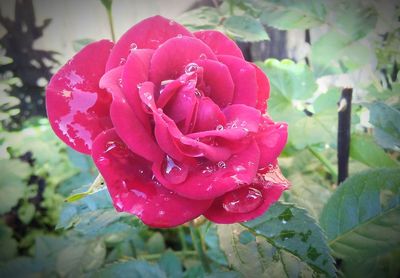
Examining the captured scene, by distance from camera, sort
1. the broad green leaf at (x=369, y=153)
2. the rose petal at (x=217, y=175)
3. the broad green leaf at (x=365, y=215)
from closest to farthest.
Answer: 1. the rose petal at (x=217, y=175)
2. the broad green leaf at (x=365, y=215)
3. the broad green leaf at (x=369, y=153)

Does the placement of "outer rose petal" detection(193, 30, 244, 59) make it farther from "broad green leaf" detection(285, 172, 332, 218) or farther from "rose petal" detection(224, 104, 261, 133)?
"broad green leaf" detection(285, 172, 332, 218)

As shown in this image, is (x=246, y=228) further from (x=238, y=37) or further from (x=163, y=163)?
(x=238, y=37)

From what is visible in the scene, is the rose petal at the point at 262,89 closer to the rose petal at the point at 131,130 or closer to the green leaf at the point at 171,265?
the rose petal at the point at 131,130

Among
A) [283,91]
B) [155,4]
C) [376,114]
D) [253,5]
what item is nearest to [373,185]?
[376,114]

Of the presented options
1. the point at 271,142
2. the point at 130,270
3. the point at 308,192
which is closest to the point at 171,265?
the point at 130,270

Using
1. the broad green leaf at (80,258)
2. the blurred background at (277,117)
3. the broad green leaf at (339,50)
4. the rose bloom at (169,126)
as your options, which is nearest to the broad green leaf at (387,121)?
the blurred background at (277,117)

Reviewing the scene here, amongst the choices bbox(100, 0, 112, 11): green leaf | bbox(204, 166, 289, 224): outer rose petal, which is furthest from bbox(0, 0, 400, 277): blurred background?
bbox(204, 166, 289, 224): outer rose petal

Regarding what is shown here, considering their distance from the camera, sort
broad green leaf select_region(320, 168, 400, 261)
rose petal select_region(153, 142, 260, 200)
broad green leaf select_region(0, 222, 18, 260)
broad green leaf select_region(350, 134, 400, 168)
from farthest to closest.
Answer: broad green leaf select_region(0, 222, 18, 260), broad green leaf select_region(350, 134, 400, 168), broad green leaf select_region(320, 168, 400, 261), rose petal select_region(153, 142, 260, 200)
